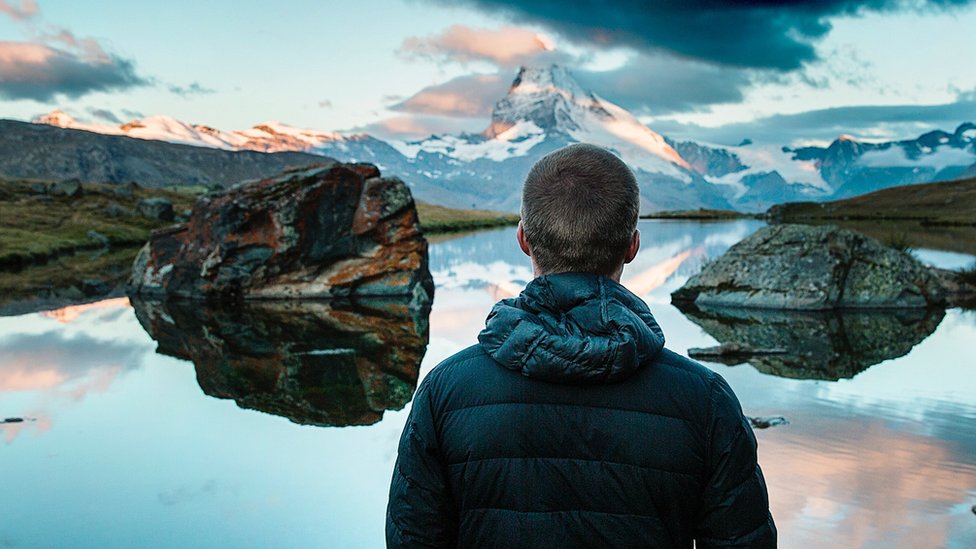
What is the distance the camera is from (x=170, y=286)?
25906mm

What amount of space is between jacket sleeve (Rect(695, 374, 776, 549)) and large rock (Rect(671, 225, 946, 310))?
1763 centimetres

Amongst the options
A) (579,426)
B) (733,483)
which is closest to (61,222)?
(579,426)

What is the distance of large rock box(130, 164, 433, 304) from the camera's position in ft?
82.1

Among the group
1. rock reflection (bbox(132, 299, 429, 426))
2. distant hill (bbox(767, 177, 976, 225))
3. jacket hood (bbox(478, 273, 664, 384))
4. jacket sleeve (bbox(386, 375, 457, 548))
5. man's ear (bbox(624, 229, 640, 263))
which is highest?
man's ear (bbox(624, 229, 640, 263))

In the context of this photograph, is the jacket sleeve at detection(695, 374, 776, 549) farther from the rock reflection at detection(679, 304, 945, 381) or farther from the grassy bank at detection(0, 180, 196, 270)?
the grassy bank at detection(0, 180, 196, 270)

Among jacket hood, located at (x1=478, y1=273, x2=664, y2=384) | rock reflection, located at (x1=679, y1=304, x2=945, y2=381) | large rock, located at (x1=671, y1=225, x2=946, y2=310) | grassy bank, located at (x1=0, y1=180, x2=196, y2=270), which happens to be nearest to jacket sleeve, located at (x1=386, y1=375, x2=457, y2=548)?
jacket hood, located at (x1=478, y1=273, x2=664, y2=384)

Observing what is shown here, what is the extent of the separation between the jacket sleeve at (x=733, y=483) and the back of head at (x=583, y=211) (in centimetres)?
66

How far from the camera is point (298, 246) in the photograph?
25156mm

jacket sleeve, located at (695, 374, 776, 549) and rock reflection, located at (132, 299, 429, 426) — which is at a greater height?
jacket sleeve, located at (695, 374, 776, 549)

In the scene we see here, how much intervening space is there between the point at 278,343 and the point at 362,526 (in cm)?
984

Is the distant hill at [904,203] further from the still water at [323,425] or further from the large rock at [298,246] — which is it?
the still water at [323,425]

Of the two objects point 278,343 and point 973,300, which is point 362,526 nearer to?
point 278,343

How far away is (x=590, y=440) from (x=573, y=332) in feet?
1.40

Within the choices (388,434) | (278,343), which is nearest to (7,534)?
(388,434)
